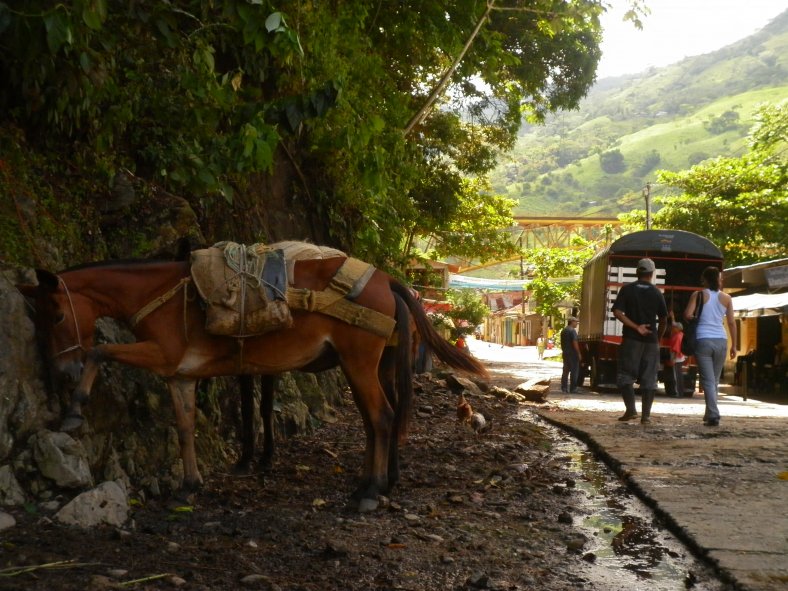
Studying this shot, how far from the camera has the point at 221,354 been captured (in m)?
5.61

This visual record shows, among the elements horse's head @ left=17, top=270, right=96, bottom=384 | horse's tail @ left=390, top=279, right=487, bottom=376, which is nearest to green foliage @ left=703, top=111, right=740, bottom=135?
horse's tail @ left=390, top=279, right=487, bottom=376

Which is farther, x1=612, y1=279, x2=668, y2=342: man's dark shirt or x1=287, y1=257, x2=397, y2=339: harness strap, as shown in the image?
x1=612, y1=279, x2=668, y2=342: man's dark shirt

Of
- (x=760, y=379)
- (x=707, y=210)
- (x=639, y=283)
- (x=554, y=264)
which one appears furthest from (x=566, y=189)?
(x=639, y=283)

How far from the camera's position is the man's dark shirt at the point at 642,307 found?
10.7 meters

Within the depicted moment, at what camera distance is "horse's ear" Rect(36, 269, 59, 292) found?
495 centimetres

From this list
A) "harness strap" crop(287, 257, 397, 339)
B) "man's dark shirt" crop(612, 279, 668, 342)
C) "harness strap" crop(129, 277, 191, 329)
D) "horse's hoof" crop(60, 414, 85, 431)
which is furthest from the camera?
"man's dark shirt" crop(612, 279, 668, 342)

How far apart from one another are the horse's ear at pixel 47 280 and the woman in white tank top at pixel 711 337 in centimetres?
750

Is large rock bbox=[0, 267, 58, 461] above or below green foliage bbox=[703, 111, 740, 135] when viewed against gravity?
below

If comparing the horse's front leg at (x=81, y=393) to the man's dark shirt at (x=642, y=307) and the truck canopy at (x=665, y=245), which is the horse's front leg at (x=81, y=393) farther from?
the truck canopy at (x=665, y=245)

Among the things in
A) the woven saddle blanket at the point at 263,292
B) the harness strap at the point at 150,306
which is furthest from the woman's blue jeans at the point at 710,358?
the harness strap at the point at 150,306

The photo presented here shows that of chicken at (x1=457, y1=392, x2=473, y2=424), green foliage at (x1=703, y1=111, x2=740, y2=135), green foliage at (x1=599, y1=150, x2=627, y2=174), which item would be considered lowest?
chicken at (x1=457, y1=392, x2=473, y2=424)

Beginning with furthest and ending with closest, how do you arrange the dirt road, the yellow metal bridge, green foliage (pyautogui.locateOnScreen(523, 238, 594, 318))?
the yellow metal bridge
green foliage (pyautogui.locateOnScreen(523, 238, 594, 318))
the dirt road

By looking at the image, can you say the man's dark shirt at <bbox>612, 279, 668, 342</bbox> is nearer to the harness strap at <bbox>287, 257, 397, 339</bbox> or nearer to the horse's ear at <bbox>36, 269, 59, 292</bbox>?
the harness strap at <bbox>287, 257, 397, 339</bbox>

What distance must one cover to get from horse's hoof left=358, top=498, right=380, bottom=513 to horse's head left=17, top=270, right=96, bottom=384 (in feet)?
5.87
